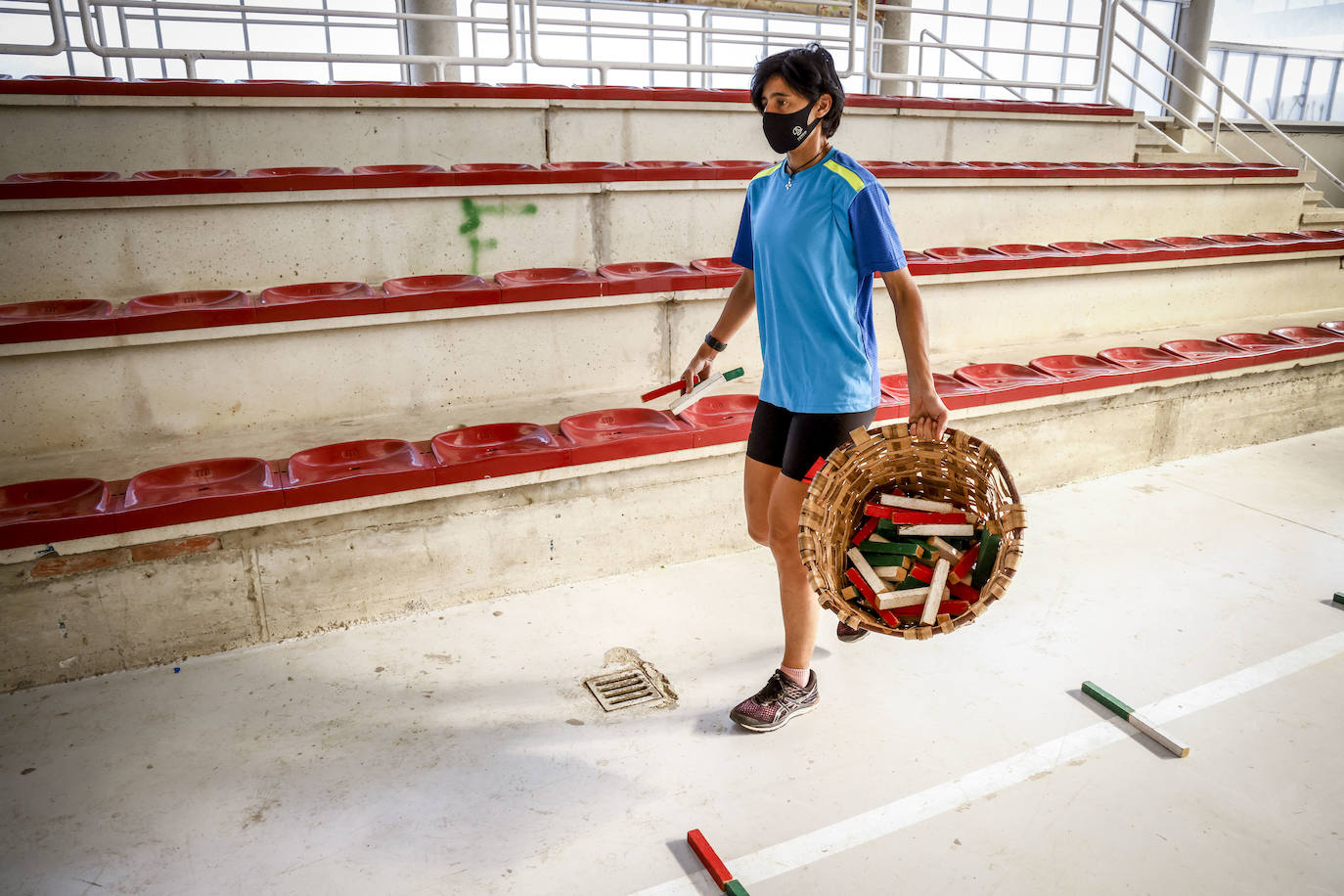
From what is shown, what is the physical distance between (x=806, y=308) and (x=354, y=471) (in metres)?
1.43

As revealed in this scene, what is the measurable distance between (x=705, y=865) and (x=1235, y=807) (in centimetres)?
117

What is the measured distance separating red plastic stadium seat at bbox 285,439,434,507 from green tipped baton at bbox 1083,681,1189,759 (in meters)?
1.88

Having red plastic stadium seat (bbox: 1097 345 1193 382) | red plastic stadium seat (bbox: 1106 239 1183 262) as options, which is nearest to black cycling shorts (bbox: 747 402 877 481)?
red plastic stadium seat (bbox: 1097 345 1193 382)

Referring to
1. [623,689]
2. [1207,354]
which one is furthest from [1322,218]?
[623,689]

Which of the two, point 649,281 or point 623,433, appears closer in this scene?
point 623,433

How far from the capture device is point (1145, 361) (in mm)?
4000

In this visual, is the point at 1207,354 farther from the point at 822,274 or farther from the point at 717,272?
the point at 822,274

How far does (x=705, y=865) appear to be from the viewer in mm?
1722

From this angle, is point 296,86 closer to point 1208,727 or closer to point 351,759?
point 351,759

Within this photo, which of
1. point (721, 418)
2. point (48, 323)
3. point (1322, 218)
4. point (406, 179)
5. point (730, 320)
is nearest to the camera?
point (730, 320)

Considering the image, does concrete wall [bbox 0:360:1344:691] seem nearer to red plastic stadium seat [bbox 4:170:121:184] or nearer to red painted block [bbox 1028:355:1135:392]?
red painted block [bbox 1028:355:1135:392]

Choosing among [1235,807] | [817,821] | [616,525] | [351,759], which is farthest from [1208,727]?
[351,759]

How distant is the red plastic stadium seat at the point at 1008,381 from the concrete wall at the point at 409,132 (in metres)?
1.89

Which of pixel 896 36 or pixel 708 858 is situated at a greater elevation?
pixel 896 36
